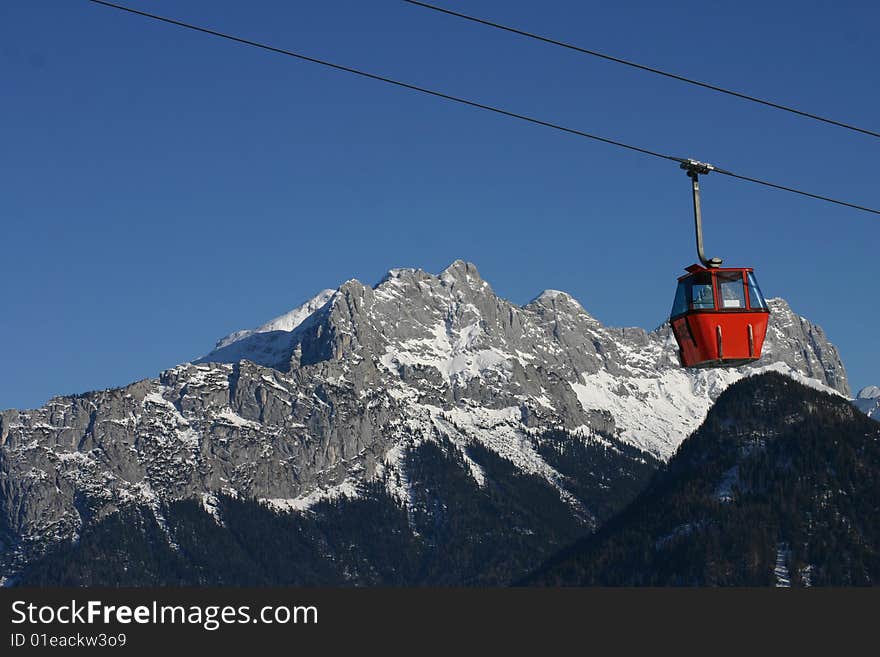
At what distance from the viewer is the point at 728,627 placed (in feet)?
266

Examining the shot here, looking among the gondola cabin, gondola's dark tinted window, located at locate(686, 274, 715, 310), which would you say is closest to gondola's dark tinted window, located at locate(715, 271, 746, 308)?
the gondola cabin

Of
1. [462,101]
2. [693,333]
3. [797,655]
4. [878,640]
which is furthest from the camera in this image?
[878,640]

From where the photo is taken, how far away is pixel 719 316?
65.8 meters

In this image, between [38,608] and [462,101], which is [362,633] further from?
[462,101]

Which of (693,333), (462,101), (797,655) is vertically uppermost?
(462,101)

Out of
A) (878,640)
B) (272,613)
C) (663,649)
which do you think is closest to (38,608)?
(272,613)

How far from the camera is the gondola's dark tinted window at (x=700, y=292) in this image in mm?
66250

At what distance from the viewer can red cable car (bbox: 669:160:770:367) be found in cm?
6569

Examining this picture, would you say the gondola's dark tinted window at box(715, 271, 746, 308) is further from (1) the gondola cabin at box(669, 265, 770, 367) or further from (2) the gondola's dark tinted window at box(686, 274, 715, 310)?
(2) the gondola's dark tinted window at box(686, 274, 715, 310)

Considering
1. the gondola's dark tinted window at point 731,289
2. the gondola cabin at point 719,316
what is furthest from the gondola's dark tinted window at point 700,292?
the gondola's dark tinted window at point 731,289

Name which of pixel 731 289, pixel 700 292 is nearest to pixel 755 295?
pixel 731 289

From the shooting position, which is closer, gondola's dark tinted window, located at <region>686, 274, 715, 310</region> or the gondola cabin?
the gondola cabin

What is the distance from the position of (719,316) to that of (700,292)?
4.94ft

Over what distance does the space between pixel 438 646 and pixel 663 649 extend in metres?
11.2
